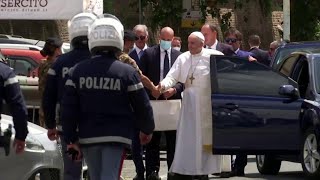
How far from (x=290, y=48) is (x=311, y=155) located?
8.17 ft

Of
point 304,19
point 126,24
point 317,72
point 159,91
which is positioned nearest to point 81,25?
point 159,91

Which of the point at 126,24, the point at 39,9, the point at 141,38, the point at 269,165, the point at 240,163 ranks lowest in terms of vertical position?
the point at 269,165

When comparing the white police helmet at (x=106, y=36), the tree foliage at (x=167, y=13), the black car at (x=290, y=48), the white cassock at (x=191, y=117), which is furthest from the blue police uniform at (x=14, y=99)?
the tree foliage at (x=167, y=13)

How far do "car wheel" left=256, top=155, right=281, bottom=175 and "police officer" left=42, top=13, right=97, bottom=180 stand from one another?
17.4ft

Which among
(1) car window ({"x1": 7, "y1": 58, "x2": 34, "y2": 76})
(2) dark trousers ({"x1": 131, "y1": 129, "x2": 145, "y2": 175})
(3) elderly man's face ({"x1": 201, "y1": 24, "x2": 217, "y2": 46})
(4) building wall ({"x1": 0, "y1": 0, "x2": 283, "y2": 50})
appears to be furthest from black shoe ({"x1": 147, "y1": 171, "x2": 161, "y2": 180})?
(4) building wall ({"x1": 0, "y1": 0, "x2": 283, "y2": 50})

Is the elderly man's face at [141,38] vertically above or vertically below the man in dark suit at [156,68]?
above

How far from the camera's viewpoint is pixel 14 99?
8023 mm

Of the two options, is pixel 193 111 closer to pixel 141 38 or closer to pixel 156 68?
pixel 156 68

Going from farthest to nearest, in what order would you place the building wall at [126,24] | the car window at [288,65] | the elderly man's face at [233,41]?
1. the building wall at [126,24]
2. the elderly man's face at [233,41]
3. the car window at [288,65]

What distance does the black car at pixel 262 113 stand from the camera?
38.7ft

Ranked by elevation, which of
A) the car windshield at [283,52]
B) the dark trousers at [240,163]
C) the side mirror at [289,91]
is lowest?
the dark trousers at [240,163]

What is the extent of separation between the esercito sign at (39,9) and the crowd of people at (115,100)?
355cm

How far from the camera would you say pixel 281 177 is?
1351cm

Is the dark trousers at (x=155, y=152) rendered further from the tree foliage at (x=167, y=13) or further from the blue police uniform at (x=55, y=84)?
the tree foliage at (x=167, y=13)
